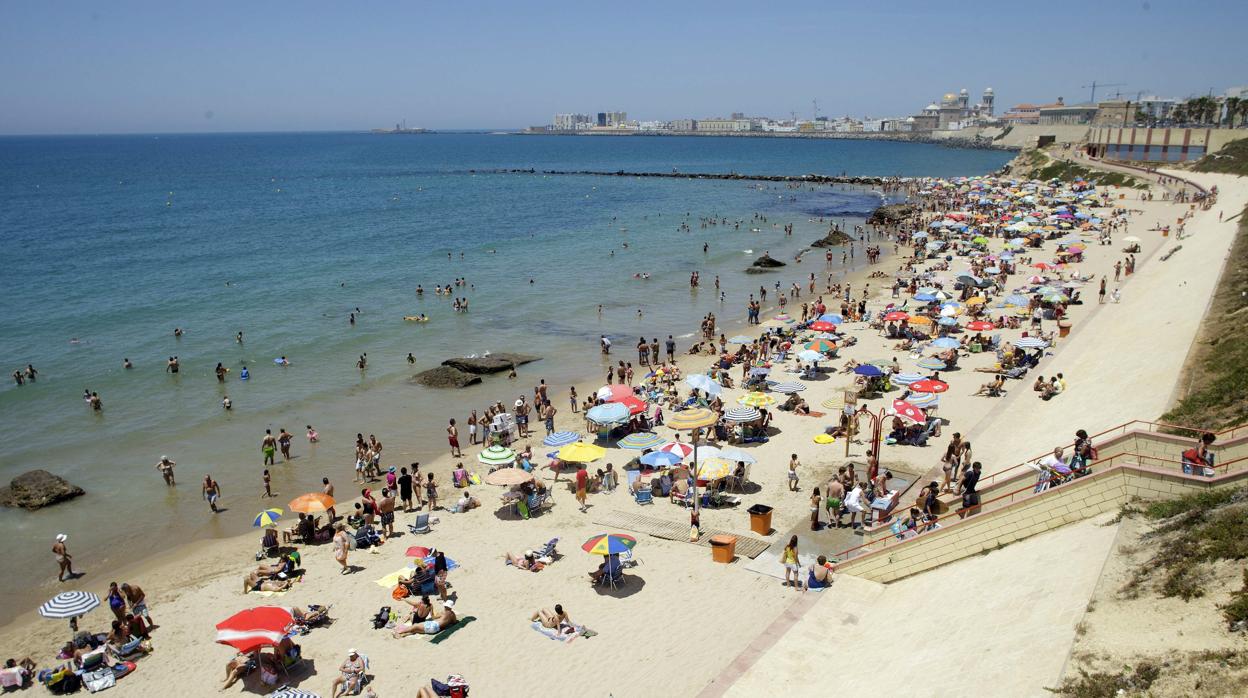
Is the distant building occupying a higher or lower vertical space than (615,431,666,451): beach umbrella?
higher

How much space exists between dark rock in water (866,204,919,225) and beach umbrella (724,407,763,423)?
173 feet

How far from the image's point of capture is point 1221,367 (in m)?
16.7

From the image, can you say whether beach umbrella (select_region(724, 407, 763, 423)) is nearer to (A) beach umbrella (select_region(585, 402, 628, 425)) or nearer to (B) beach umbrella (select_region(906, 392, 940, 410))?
(A) beach umbrella (select_region(585, 402, 628, 425))

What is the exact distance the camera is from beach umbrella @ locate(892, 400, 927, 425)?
1770 centimetres

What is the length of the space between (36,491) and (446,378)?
12049 millimetres

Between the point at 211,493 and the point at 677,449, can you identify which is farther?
the point at 211,493

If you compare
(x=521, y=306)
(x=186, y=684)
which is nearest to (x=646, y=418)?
(x=186, y=684)

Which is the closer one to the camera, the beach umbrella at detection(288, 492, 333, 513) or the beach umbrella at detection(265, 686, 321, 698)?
the beach umbrella at detection(265, 686, 321, 698)

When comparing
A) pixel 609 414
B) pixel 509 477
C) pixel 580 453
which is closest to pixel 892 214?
pixel 609 414

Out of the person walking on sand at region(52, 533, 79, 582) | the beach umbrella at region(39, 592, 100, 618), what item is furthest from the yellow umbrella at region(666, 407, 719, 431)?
the person walking on sand at region(52, 533, 79, 582)

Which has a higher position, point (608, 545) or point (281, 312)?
point (608, 545)

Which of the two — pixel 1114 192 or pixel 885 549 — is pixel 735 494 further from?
pixel 1114 192

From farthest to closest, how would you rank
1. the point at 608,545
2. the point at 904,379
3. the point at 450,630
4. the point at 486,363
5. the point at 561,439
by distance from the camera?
the point at 486,363
the point at 904,379
the point at 561,439
the point at 608,545
the point at 450,630

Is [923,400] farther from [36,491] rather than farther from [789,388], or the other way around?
[36,491]
